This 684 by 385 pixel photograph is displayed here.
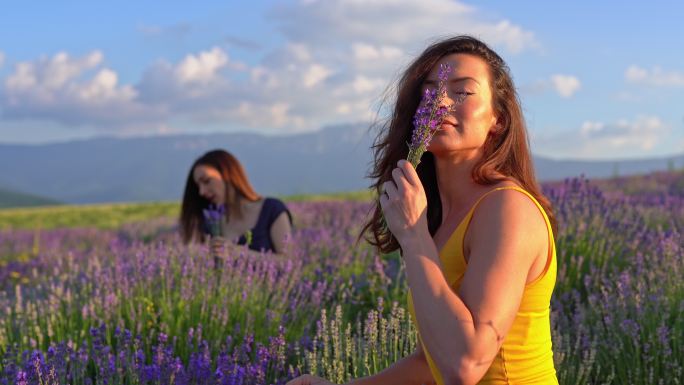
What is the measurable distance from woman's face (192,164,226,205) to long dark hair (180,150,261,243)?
3 cm

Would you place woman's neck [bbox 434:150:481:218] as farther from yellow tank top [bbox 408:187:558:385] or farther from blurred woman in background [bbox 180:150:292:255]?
blurred woman in background [bbox 180:150:292:255]

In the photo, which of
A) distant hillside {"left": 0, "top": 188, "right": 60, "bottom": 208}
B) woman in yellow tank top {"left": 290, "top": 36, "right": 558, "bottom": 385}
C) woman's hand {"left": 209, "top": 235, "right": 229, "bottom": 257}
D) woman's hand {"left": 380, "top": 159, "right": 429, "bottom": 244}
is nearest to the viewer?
woman in yellow tank top {"left": 290, "top": 36, "right": 558, "bottom": 385}

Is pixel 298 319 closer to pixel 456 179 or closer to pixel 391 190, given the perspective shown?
pixel 456 179

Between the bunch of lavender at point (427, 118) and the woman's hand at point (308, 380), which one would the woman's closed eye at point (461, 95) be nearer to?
the bunch of lavender at point (427, 118)

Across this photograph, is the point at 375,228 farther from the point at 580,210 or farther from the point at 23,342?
the point at 580,210

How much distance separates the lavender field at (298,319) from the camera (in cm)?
278

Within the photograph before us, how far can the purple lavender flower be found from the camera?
1608 millimetres

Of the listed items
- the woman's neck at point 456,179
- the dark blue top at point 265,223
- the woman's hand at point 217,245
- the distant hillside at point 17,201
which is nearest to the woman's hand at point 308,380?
the woman's neck at point 456,179

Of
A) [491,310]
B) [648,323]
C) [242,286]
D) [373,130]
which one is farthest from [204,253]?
[491,310]

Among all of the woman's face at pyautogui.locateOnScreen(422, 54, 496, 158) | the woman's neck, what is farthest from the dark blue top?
the woman's face at pyautogui.locateOnScreen(422, 54, 496, 158)

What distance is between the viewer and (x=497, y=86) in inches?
72.4

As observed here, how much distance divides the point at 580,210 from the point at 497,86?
171 inches

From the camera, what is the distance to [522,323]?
1635 millimetres

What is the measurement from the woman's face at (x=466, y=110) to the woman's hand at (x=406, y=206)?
0.19 meters
